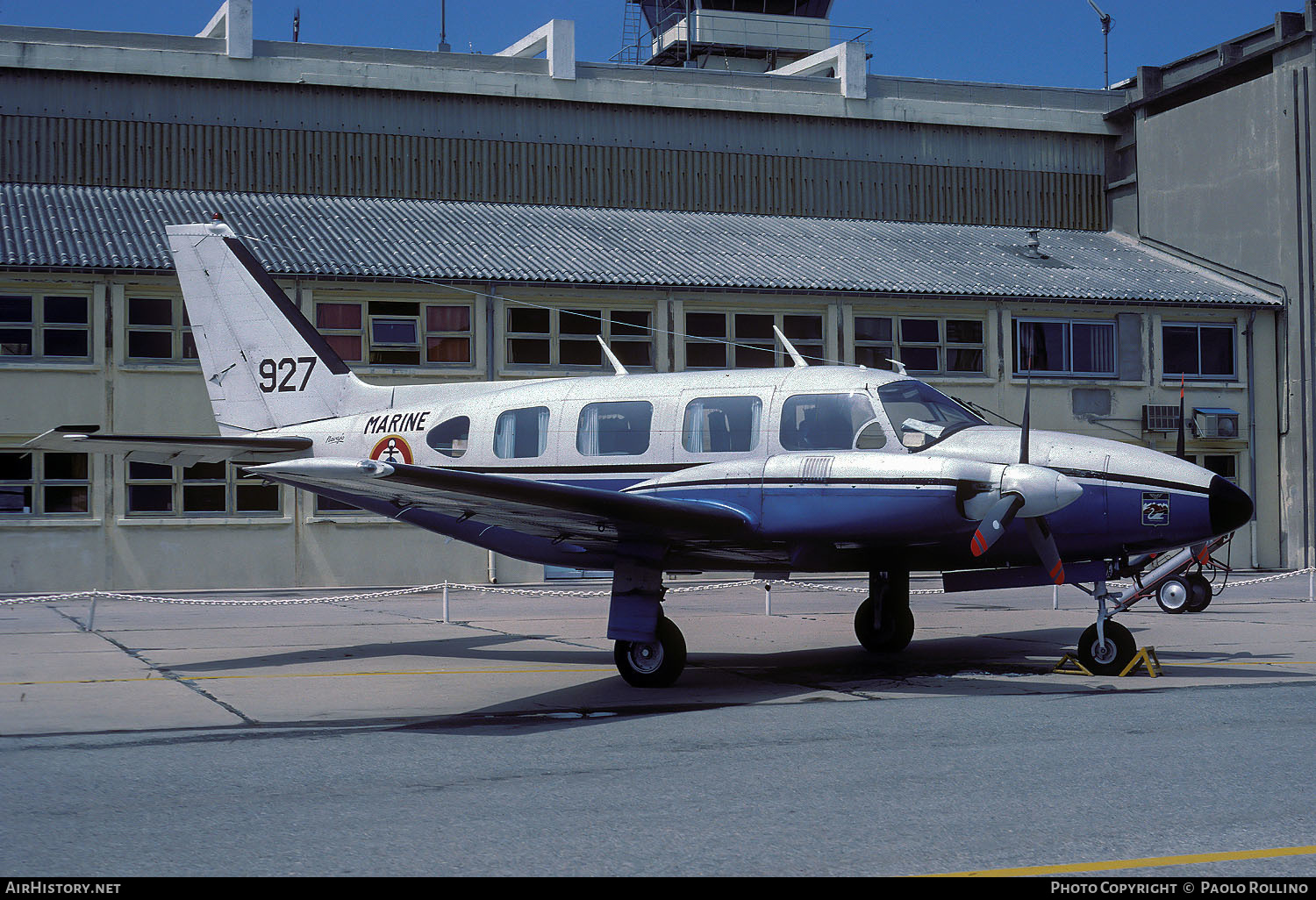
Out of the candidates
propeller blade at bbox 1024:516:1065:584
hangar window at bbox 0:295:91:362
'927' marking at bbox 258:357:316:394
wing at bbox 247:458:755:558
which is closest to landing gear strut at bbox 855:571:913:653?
propeller blade at bbox 1024:516:1065:584

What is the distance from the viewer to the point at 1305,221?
117 feet

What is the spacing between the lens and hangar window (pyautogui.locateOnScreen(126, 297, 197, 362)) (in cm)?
3031

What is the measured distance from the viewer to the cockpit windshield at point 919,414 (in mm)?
13273

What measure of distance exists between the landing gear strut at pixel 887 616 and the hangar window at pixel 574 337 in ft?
57.8

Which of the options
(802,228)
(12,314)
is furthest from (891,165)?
(12,314)

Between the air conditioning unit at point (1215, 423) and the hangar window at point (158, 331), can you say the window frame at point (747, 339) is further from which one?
the hangar window at point (158, 331)

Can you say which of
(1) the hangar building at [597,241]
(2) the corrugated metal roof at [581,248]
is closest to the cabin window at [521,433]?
(1) the hangar building at [597,241]

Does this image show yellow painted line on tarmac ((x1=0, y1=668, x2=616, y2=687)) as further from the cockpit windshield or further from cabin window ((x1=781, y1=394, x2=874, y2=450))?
the cockpit windshield

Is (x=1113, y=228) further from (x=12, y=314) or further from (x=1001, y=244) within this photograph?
(x=12, y=314)

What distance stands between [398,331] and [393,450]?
16.3 m

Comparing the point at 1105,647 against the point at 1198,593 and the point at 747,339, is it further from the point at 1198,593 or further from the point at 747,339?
the point at 747,339

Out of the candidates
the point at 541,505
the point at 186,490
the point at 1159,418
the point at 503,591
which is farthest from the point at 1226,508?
the point at 1159,418

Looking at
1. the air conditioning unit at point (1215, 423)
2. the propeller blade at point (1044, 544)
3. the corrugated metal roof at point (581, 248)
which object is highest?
the corrugated metal roof at point (581, 248)

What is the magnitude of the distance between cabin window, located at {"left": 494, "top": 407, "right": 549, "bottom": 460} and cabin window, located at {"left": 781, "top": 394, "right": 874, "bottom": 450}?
9.97ft
